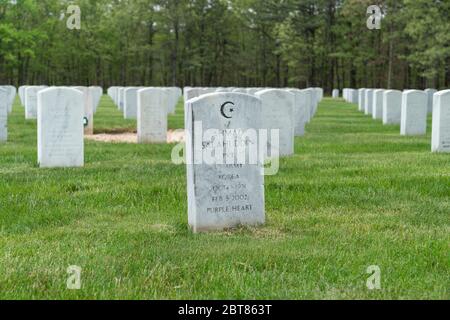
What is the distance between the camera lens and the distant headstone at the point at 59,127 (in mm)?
9648

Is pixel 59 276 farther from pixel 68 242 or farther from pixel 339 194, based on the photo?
pixel 339 194

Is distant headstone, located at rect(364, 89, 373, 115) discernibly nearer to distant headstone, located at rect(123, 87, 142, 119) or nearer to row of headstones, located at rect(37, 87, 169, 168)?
distant headstone, located at rect(123, 87, 142, 119)

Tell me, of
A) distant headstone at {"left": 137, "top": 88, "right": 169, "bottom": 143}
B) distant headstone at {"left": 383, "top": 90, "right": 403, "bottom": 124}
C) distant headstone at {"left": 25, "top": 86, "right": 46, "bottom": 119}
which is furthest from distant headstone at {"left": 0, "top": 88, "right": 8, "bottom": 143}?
distant headstone at {"left": 383, "top": 90, "right": 403, "bottom": 124}

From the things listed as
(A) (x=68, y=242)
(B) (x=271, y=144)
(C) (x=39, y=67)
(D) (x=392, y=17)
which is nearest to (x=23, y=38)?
(C) (x=39, y=67)

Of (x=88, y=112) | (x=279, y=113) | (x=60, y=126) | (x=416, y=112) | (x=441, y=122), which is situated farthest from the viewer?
(x=88, y=112)

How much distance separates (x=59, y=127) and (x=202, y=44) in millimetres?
51316

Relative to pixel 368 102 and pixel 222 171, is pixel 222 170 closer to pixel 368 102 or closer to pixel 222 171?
pixel 222 171

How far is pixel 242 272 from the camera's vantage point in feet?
16.1

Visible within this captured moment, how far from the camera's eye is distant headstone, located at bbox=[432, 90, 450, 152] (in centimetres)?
1165

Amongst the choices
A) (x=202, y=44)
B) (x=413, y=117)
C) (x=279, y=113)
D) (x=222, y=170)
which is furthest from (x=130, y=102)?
(x=202, y=44)

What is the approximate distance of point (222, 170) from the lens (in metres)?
6.33

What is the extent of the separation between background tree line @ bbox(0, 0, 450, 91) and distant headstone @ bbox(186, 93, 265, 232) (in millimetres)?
38420

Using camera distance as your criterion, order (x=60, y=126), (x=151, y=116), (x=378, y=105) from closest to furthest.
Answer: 1. (x=60, y=126)
2. (x=151, y=116)
3. (x=378, y=105)

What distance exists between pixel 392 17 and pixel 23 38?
89.1ft
